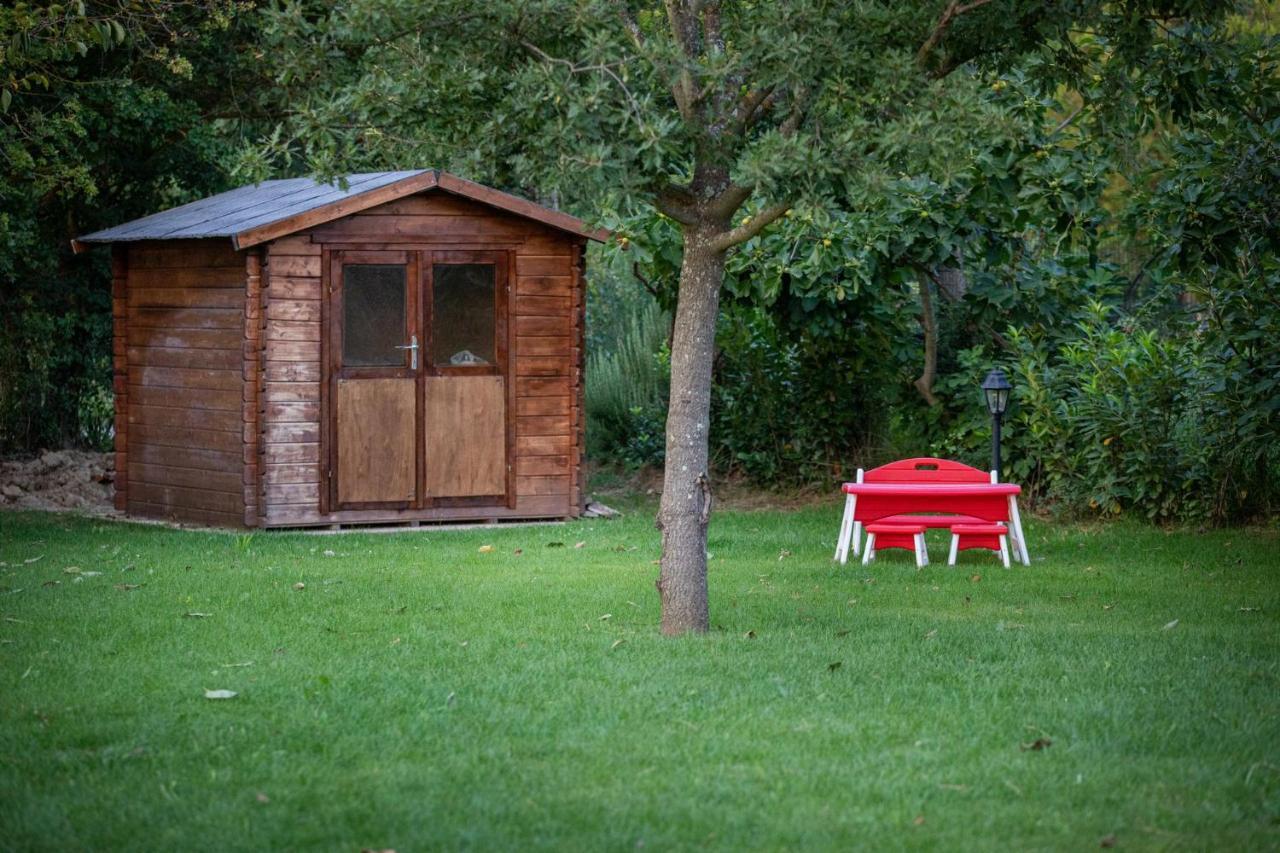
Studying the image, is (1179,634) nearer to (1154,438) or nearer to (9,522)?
(1154,438)

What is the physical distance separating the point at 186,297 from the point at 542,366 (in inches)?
119

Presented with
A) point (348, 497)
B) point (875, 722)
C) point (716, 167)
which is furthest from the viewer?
point (348, 497)

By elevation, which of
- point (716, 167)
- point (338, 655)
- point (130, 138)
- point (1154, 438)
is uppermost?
point (130, 138)

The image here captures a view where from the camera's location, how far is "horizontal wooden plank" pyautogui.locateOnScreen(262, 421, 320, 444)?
39.4 feet

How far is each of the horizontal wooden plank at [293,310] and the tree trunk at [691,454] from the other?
5393 millimetres

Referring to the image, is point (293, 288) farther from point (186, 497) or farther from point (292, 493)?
point (186, 497)

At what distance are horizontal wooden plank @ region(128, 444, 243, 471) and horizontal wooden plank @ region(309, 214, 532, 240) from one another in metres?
1.94

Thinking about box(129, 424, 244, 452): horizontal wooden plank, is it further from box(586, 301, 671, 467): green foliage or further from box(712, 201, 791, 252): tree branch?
box(712, 201, 791, 252): tree branch

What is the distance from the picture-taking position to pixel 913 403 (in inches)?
561

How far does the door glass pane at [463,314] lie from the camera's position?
41.1ft

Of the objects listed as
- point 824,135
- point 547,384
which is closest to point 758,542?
point 547,384

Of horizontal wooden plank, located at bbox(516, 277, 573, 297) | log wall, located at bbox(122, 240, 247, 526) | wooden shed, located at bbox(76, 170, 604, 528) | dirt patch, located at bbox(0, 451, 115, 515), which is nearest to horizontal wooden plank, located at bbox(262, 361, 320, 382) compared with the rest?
wooden shed, located at bbox(76, 170, 604, 528)

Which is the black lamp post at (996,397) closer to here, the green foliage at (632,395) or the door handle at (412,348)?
the door handle at (412,348)

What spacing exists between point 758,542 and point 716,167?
4606 mm
